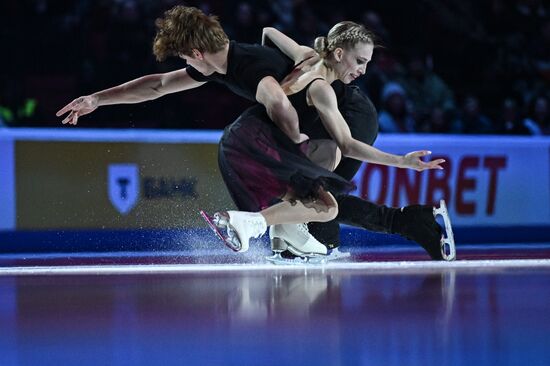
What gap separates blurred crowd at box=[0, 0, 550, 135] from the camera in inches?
243

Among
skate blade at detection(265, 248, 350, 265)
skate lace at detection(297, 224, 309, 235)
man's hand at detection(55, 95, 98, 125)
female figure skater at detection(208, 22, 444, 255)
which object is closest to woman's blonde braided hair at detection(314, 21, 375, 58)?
female figure skater at detection(208, 22, 444, 255)

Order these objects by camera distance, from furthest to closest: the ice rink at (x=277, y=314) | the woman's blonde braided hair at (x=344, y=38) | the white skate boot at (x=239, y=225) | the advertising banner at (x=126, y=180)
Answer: the advertising banner at (x=126, y=180), the woman's blonde braided hair at (x=344, y=38), the white skate boot at (x=239, y=225), the ice rink at (x=277, y=314)

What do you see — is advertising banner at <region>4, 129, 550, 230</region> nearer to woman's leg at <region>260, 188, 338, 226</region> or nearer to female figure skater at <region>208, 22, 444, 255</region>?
female figure skater at <region>208, 22, 444, 255</region>

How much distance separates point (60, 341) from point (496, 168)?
443 centimetres

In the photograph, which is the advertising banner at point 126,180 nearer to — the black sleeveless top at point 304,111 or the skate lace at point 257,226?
the black sleeveless top at point 304,111

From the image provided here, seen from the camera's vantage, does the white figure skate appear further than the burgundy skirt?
Yes

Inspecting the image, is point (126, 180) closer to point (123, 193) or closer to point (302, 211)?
point (123, 193)

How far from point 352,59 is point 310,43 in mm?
3325

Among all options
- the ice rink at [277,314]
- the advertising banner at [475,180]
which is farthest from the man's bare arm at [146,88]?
the advertising banner at [475,180]

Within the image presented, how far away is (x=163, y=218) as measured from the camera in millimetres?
5309

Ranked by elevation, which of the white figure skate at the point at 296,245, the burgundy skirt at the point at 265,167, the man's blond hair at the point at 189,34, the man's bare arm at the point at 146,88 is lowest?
the white figure skate at the point at 296,245

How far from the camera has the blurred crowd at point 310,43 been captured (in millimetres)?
6168

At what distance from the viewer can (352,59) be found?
144 inches

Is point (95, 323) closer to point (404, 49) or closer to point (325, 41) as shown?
point (325, 41)
